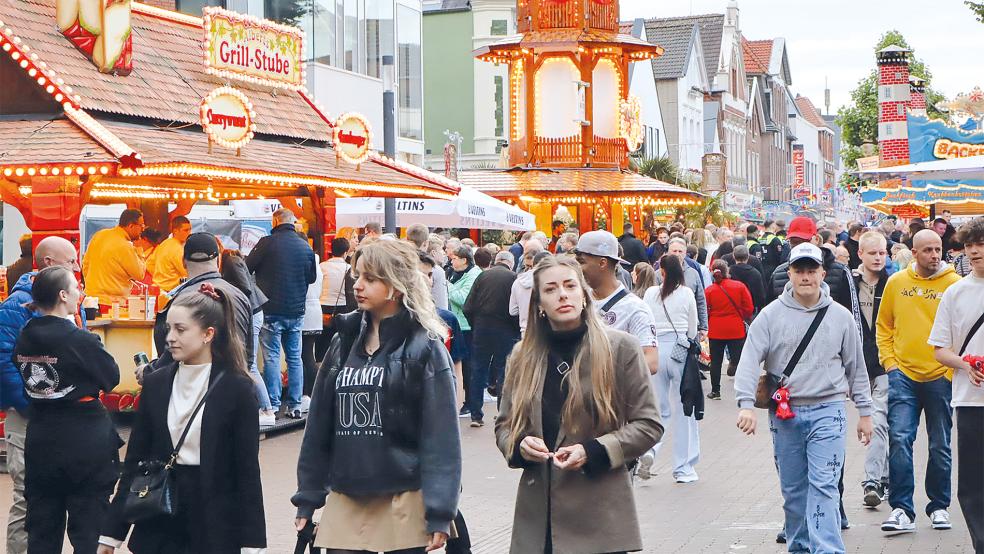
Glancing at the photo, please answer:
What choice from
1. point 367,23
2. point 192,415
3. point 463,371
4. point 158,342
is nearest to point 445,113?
point 367,23

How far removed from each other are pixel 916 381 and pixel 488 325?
6.52 m

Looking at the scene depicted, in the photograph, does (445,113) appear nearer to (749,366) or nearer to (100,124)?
(100,124)

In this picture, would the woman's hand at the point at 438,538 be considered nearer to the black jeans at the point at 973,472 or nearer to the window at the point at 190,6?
the black jeans at the point at 973,472

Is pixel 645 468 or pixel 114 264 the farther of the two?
pixel 114 264

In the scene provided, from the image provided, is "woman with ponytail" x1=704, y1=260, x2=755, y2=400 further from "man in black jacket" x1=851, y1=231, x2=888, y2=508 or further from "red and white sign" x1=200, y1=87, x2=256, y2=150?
"man in black jacket" x1=851, y1=231, x2=888, y2=508

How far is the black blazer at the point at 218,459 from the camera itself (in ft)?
17.3

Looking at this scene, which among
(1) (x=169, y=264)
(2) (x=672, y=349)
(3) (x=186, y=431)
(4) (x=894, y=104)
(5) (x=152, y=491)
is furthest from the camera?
(4) (x=894, y=104)

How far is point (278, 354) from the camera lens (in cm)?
1384

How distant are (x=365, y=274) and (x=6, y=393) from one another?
3070 millimetres

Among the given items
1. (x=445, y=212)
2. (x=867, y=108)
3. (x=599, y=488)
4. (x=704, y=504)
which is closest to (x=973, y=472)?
(x=704, y=504)

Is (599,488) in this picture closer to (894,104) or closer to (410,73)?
(410,73)

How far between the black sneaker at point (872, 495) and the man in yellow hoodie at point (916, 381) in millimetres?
579

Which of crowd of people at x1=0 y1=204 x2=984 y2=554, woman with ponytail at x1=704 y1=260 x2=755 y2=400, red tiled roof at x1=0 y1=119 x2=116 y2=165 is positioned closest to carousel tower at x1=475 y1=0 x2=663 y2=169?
woman with ponytail at x1=704 y1=260 x2=755 y2=400

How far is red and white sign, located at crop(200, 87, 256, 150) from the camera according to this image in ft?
46.2
